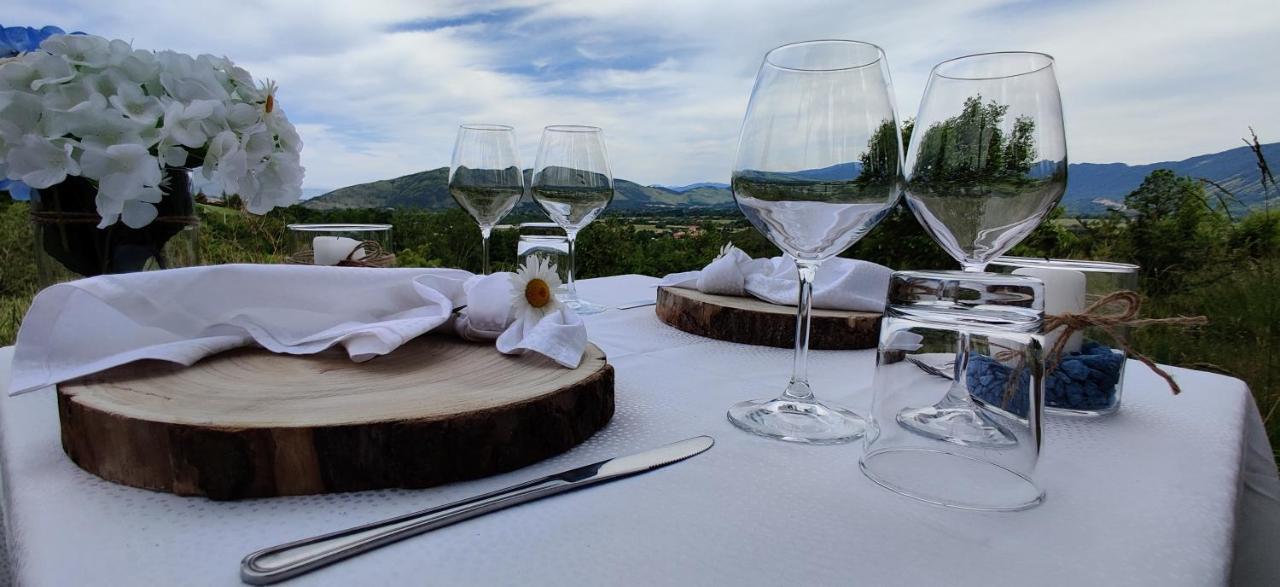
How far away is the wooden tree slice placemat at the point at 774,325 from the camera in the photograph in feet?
3.26

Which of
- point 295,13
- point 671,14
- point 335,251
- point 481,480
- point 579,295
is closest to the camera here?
point 481,480

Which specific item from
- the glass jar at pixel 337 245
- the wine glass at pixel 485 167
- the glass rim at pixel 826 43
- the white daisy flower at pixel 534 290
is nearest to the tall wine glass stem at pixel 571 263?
the wine glass at pixel 485 167

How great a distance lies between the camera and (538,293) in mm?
773

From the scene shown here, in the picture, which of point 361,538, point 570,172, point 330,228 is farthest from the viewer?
point 570,172

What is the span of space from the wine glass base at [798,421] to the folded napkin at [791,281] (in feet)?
1.15

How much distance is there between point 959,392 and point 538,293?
0.46m

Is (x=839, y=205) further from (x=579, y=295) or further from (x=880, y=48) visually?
(x=579, y=295)

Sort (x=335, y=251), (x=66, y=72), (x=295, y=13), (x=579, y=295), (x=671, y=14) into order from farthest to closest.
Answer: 1. (x=671, y=14)
2. (x=295, y=13)
3. (x=579, y=295)
4. (x=335, y=251)
5. (x=66, y=72)

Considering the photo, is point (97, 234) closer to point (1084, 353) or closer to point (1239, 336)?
point (1084, 353)

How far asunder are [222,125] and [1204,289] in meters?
3.16

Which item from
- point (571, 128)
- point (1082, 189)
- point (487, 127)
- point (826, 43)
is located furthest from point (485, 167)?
point (1082, 189)

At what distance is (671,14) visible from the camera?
304 cm

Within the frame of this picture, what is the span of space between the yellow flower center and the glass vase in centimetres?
50

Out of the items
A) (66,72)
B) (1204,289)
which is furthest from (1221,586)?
(1204,289)
